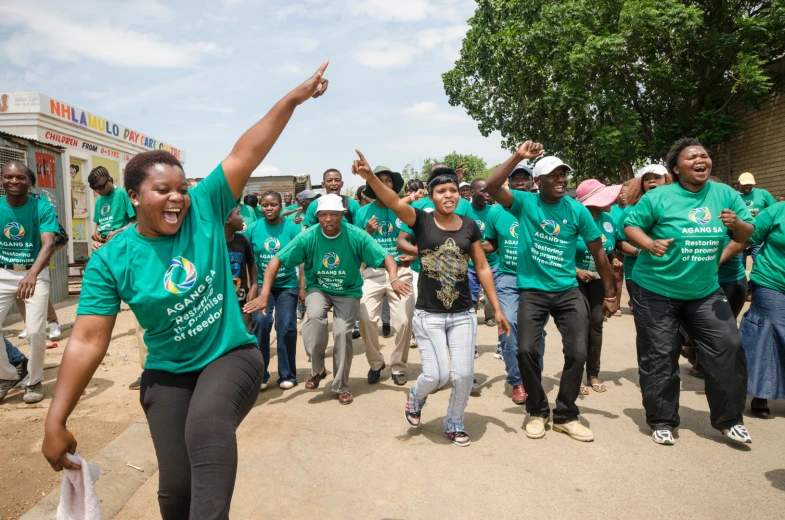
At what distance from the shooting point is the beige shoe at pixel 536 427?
445 centimetres

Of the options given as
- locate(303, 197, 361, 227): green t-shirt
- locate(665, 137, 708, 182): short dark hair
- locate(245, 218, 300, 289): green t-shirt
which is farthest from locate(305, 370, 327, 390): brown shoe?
locate(665, 137, 708, 182): short dark hair

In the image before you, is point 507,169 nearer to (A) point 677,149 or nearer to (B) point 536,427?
(A) point 677,149

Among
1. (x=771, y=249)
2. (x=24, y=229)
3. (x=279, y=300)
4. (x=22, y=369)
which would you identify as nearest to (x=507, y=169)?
(x=771, y=249)

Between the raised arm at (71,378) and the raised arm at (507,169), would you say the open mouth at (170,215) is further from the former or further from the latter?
the raised arm at (507,169)

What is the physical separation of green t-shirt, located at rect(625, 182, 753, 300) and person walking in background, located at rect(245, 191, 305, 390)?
137 inches

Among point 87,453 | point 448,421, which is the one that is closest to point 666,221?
point 448,421

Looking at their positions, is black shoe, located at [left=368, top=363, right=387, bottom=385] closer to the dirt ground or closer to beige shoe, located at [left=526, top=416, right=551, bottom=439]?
beige shoe, located at [left=526, top=416, right=551, bottom=439]

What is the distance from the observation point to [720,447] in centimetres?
420

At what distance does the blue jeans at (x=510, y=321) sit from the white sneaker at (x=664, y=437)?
1.27 meters

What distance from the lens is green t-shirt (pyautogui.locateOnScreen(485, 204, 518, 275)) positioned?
19.3ft

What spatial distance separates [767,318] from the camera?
15.9 ft

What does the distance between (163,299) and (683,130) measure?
68.2 feet

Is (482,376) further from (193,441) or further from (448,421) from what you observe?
(193,441)

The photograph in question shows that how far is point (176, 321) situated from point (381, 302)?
172 inches
